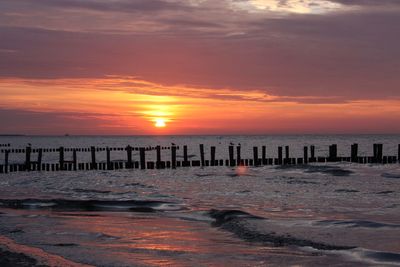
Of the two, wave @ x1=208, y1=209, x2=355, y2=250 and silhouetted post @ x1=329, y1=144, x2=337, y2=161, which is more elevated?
silhouetted post @ x1=329, y1=144, x2=337, y2=161

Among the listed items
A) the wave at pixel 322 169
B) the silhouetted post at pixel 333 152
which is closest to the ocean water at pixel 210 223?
the wave at pixel 322 169

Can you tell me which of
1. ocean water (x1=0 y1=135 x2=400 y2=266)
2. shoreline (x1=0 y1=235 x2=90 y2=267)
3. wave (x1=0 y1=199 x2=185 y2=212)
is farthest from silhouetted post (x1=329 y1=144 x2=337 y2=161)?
shoreline (x1=0 y1=235 x2=90 y2=267)

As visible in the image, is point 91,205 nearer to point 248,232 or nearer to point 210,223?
point 210,223

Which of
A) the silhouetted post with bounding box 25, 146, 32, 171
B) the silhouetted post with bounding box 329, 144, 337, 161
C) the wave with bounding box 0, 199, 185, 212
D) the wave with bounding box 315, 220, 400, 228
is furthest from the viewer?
the silhouetted post with bounding box 329, 144, 337, 161

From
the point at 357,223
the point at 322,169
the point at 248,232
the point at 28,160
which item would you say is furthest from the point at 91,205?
the point at 322,169

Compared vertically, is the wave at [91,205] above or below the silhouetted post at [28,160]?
below

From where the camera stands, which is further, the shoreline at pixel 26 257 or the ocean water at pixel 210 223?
the ocean water at pixel 210 223

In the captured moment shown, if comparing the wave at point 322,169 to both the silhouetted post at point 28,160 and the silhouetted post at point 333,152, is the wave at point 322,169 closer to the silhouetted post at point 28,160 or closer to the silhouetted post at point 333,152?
the silhouetted post at point 333,152

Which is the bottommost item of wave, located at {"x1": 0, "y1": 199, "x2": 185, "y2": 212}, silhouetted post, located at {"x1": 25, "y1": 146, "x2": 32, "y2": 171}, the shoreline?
wave, located at {"x1": 0, "y1": 199, "x2": 185, "y2": 212}

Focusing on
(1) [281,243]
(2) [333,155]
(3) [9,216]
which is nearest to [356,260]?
(1) [281,243]

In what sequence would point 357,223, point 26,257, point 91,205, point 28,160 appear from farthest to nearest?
point 28,160 → point 91,205 → point 357,223 → point 26,257

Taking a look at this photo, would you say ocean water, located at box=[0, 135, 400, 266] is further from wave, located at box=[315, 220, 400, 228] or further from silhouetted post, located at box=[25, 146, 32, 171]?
silhouetted post, located at box=[25, 146, 32, 171]

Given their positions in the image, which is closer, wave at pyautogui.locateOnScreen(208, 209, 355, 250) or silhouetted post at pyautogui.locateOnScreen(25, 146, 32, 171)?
wave at pyautogui.locateOnScreen(208, 209, 355, 250)

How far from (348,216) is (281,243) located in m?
5.71
